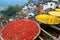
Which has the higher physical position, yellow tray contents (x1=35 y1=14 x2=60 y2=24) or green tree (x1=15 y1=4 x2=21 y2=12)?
green tree (x1=15 y1=4 x2=21 y2=12)

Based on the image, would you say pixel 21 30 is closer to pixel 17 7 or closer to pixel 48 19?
pixel 48 19

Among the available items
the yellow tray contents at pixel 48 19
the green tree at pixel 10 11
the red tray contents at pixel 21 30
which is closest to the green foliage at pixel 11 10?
the green tree at pixel 10 11

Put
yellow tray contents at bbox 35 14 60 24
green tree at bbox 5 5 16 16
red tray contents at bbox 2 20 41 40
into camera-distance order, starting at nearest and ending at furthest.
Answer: red tray contents at bbox 2 20 41 40
yellow tray contents at bbox 35 14 60 24
green tree at bbox 5 5 16 16

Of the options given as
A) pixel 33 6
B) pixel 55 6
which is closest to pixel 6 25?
pixel 33 6

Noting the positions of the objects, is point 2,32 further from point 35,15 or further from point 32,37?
point 35,15

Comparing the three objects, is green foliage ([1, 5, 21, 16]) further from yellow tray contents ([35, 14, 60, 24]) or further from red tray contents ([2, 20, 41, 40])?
yellow tray contents ([35, 14, 60, 24])

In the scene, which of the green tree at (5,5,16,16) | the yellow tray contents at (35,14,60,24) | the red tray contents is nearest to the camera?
the red tray contents

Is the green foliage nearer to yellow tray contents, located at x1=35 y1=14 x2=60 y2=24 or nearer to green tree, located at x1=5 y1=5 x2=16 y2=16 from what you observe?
green tree, located at x1=5 y1=5 x2=16 y2=16

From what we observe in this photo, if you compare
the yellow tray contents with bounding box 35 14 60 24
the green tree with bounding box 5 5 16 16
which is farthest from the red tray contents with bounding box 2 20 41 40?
the green tree with bounding box 5 5 16 16

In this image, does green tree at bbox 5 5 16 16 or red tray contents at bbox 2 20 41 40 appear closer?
red tray contents at bbox 2 20 41 40

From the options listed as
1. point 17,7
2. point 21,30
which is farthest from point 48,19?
point 17,7
